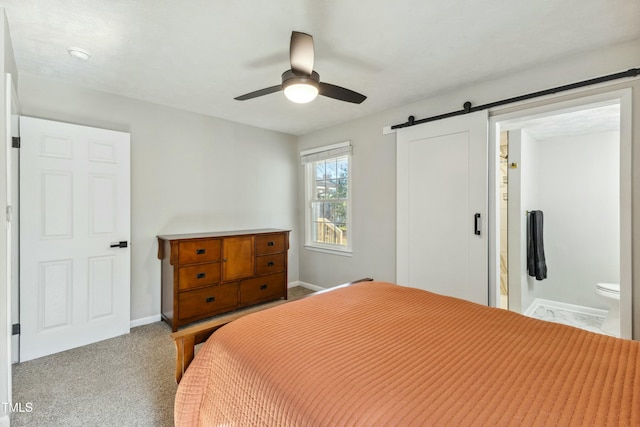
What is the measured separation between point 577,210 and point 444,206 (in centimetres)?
221

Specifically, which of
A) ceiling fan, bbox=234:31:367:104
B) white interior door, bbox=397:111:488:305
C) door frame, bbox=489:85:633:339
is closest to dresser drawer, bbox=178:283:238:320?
white interior door, bbox=397:111:488:305

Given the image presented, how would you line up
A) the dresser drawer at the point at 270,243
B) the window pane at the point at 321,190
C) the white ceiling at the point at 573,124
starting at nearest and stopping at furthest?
the white ceiling at the point at 573,124 < the dresser drawer at the point at 270,243 < the window pane at the point at 321,190

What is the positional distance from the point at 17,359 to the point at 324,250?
3.19 meters

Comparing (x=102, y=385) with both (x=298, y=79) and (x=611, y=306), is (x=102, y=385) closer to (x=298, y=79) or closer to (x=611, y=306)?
(x=298, y=79)

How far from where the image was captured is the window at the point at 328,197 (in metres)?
3.98

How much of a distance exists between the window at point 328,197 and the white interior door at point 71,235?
234 cm

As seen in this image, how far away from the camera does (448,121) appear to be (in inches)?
113

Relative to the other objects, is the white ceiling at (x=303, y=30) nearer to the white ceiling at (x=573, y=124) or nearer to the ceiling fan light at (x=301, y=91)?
the ceiling fan light at (x=301, y=91)

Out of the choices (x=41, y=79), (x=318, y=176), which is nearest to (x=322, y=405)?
(x=41, y=79)

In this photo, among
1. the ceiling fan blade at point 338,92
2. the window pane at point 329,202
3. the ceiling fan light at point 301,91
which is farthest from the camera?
the window pane at point 329,202

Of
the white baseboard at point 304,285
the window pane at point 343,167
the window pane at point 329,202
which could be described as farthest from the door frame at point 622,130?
the white baseboard at point 304,285

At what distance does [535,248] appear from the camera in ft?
11.7

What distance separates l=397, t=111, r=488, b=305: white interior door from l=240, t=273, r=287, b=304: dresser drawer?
5.01 feet

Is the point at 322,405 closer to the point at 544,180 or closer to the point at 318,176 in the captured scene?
the point at 318,176
